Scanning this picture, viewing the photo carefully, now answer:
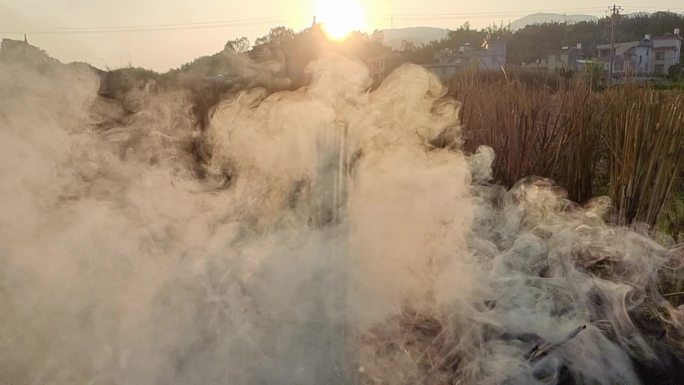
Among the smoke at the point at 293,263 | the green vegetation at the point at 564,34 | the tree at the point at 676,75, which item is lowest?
the smoke at the point at 293,263

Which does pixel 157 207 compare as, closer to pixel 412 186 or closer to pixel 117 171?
pixel 117 171

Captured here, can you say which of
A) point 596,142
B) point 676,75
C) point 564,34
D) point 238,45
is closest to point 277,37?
point 238,45

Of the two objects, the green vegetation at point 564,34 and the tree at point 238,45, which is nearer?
the tree at point 238,45

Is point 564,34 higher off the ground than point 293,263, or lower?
higher

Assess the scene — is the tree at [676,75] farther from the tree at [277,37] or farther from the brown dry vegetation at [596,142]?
the brown dry vegetation at [596,142]

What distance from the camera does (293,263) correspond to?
2400 millimetres

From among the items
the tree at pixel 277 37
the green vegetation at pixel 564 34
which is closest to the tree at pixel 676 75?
A: the tree at pixel 277 37

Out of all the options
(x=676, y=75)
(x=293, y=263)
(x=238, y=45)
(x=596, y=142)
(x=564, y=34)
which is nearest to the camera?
(x=293, y=263)

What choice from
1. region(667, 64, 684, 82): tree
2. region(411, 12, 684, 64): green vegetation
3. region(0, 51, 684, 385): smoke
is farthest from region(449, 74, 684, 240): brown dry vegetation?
region(411, 12, 684, 64): green vegetation

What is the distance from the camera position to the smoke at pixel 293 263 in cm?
206

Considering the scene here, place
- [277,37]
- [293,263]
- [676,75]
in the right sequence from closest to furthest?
[293,263] → [277,37] → [676,75]

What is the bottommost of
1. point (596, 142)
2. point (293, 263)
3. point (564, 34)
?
point (293, 263)

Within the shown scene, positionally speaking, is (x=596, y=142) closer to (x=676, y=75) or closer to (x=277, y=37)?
(x=277, y=37)

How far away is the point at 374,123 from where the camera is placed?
11.9 ft
